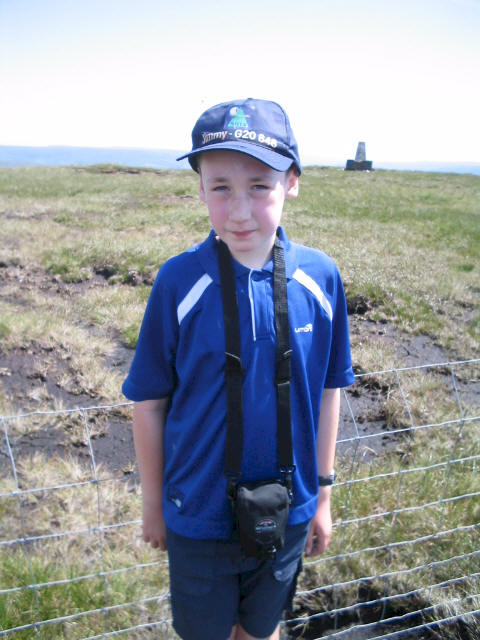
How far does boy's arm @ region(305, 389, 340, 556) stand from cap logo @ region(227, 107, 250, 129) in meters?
0.92

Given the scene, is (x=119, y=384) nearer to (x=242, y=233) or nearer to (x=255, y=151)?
(x=242, y=233)

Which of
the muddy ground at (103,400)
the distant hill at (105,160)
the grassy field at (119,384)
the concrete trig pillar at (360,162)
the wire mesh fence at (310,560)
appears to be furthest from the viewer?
the concrete trig pillar at (360,162)

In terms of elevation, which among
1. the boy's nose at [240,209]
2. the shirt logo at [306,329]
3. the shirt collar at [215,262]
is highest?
the boy's nose at [240,209]

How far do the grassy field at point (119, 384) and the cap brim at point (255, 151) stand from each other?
4.94 ft

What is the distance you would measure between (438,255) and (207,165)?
871 centimetres

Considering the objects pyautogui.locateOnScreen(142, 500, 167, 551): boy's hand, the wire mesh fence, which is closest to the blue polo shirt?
pyautogui.locateOnScreen(142, 500, 167, 551): boy's hand

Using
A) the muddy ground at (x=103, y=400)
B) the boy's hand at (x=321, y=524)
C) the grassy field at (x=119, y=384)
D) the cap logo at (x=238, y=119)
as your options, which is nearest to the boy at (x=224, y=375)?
the cap logo at (x=238, y=119)

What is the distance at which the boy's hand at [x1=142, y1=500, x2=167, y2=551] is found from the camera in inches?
69.0

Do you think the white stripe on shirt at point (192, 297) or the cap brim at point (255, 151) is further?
the white stripe on shirt at point (192, 297)

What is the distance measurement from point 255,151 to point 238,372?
601 mm

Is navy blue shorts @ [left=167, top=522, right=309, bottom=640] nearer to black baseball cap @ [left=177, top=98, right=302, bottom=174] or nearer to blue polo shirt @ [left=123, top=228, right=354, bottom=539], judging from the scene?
blue polo shirt @ [left=123, top=228, right=354, bottom=539]

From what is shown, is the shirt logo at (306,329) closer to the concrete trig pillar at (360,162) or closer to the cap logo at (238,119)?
the cap logo at (238,119)

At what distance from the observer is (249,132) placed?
1.46 m

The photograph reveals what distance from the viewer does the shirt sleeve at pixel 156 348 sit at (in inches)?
61.8
